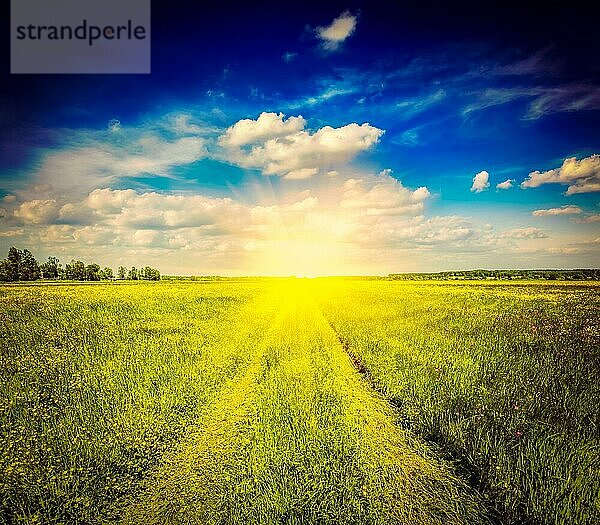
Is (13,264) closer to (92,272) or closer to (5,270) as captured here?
(5,270)

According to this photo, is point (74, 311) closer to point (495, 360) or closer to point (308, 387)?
point (308, 387)

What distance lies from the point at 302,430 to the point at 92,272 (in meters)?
116

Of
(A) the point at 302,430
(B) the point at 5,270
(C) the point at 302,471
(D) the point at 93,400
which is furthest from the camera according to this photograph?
(B) the point at 5,270

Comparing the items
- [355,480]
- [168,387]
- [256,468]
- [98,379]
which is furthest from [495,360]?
[98,379]

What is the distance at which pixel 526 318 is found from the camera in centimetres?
1758

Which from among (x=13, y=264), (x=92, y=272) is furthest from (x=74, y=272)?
(x=13, y=264)

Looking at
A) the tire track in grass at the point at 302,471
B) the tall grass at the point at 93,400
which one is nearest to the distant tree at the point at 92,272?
the tall grass at the point at 93,400

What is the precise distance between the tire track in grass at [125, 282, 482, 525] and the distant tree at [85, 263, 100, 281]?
11216 centimetres

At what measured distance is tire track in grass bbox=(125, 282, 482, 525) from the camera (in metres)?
4.69

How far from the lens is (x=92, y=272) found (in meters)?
106

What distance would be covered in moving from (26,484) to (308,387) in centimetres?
572

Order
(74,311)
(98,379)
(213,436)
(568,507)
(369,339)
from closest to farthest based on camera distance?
(568,507) < (213,436) < (98,379) < (369,339) < (74,311)

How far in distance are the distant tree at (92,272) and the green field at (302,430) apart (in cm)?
10273

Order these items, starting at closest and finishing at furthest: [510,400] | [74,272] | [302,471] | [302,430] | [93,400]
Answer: [302,471], [302,430], [510,400], [93,400], [74,272]
